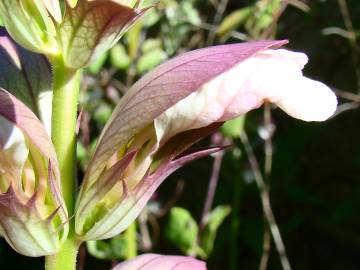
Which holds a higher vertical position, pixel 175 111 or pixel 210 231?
pixel 175 111

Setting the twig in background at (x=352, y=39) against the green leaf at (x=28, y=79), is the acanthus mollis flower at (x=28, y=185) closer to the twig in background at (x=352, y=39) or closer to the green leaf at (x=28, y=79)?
the green leaf at (x=28, y=79)

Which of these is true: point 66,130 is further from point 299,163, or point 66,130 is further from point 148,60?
point 299,163

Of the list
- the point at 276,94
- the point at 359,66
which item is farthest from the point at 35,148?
the point at 359,66

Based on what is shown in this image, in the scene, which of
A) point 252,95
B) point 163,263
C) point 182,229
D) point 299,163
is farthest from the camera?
point 299,163

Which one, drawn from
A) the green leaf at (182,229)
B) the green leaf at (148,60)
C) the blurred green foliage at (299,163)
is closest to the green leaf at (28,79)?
the green leaf at (182,229)

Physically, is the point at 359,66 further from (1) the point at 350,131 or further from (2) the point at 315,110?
(2) the point at 315,110

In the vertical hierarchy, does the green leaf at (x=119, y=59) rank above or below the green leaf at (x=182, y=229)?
above

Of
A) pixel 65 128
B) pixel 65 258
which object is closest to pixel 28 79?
pixel 65 128

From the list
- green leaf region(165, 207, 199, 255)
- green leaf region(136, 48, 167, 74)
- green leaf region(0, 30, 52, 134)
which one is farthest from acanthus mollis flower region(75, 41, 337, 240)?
green leaf region(136, 48, 167, 74)
